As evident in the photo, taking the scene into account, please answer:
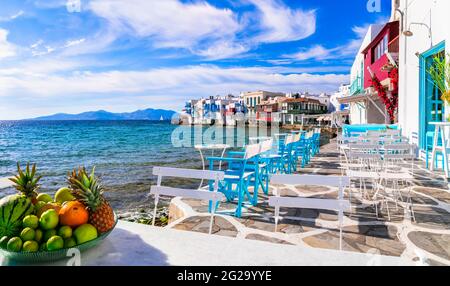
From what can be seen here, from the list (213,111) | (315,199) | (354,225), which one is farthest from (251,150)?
(213,111)

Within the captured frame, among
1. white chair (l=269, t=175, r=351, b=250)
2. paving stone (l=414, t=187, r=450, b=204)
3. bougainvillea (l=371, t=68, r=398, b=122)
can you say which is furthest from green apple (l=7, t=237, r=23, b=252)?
bougainvillea (l=371, t=68, r=398, b=122)

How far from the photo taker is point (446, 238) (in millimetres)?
3094

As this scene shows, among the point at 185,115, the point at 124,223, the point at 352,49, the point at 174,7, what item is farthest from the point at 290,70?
the point at 185,115

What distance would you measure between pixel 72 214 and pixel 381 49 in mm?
18084

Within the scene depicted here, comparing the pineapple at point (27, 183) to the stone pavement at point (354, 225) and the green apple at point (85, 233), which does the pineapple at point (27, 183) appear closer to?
the green apple at point (85, 233)

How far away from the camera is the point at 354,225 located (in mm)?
3551

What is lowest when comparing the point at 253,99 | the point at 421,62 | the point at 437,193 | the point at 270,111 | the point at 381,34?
the point at 437,193

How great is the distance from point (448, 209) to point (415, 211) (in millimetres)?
430

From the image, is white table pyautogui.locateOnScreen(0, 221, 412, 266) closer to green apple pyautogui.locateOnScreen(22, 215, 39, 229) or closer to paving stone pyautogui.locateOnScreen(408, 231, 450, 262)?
green apple pyautogui.locateOnScreen(22, 215, 39, 229)

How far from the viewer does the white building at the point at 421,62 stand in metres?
6.95

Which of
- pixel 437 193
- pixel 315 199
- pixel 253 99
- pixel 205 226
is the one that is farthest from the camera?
pixel 253 99

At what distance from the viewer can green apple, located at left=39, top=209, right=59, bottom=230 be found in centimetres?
99

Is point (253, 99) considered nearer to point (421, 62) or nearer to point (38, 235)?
point (421, 62)

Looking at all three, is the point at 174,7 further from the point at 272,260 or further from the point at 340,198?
the point at 272,260
